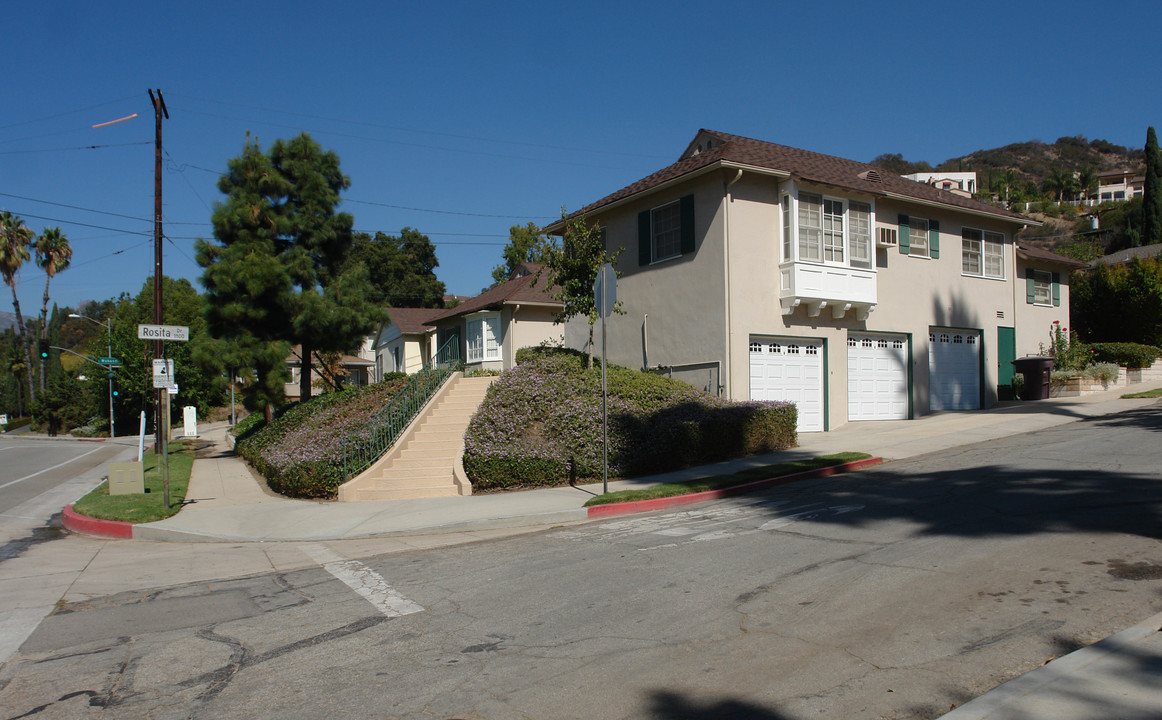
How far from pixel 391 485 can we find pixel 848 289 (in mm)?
12299

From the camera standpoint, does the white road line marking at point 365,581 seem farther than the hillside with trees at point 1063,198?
No

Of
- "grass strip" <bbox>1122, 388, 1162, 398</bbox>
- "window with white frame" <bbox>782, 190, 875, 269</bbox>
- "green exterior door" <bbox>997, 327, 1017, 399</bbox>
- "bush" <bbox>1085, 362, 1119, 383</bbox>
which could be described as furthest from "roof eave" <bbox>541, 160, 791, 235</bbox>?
"bush" <bbox>1085, 362, 1119, 383</bbox>

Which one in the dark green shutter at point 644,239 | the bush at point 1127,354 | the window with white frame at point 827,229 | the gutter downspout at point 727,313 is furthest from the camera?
the bush at point 1127,354

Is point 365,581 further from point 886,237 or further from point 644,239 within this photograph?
point 886,237

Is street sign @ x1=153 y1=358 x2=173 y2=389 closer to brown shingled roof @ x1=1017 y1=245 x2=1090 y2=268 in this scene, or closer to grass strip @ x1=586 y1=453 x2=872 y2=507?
grass strip @ x1=586 y1=453 x2=872 y2=507

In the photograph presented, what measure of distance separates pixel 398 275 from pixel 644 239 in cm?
5594

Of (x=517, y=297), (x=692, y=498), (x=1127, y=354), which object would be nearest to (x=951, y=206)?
(x=1127, y=354)

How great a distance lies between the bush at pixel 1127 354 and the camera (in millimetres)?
25375

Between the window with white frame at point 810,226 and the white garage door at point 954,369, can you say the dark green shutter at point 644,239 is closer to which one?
the window with white frame at point 810,226

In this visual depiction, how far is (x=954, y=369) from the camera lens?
23219mm

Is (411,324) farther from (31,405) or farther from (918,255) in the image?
(31,405)

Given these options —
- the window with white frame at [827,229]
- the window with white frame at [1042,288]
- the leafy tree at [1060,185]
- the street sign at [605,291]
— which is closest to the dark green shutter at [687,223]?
the window with white frame at [827,229]

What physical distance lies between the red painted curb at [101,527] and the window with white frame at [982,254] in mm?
22469

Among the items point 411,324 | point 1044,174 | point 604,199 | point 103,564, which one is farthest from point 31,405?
point 1044,174
